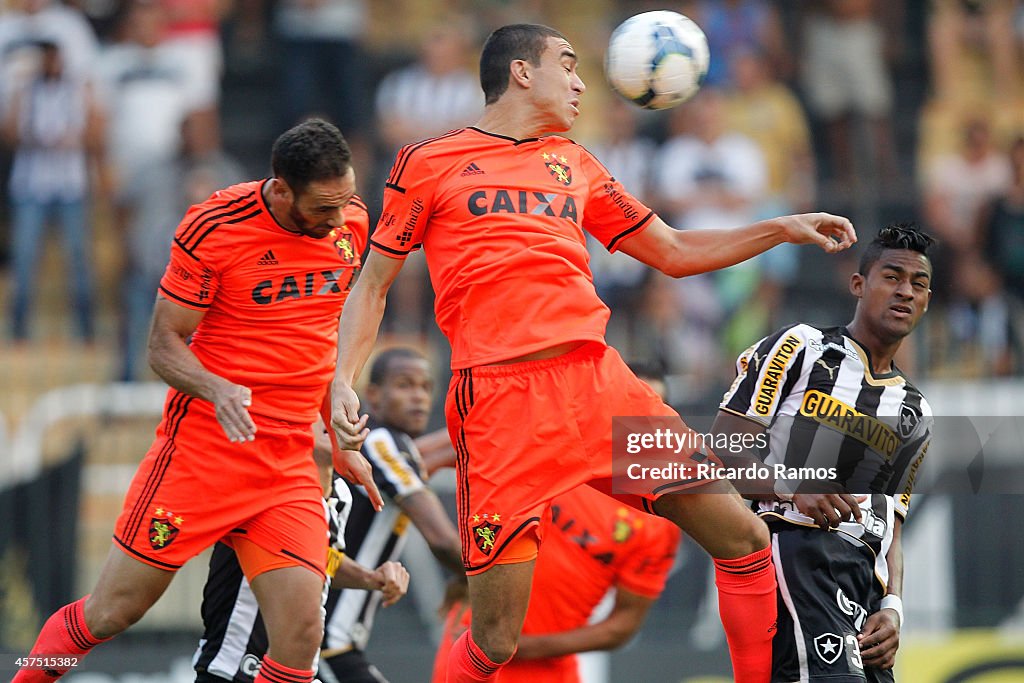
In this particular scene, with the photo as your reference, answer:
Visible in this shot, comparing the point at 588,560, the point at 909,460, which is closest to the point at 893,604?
the point at 909,460

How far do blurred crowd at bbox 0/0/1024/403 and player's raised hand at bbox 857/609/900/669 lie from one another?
14.7 ft

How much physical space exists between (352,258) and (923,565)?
5.56 m

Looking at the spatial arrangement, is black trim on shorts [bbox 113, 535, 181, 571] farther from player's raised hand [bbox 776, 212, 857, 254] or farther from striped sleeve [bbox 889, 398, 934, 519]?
striped sleeve [bbox 889, 398, 934, 519]

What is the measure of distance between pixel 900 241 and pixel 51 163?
849cm

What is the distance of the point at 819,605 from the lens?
6262mm

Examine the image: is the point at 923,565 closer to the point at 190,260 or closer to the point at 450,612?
the point at 450,612

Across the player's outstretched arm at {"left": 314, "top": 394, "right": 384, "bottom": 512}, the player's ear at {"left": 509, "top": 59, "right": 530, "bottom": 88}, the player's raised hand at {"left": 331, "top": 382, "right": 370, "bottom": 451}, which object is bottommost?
the player's outstretched arm at {"left": 314, "top": 394, "right": 384, "bottom": 512}

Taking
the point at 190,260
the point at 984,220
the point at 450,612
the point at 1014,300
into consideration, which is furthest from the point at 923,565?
the point at 190,260

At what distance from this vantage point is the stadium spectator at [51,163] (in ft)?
41.2

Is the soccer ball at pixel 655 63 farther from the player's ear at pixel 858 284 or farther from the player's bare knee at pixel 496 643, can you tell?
the player's bare knee at pixel 496 643

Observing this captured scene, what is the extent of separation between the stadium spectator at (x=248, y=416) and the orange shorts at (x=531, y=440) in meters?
0.73

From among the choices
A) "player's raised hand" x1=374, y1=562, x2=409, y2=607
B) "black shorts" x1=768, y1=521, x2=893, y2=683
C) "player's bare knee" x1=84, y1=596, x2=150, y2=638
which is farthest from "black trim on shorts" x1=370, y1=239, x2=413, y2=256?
"black shorts" x1=768, y1=521, x2=893, y2=683

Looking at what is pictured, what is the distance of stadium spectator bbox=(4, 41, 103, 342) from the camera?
12546mm
